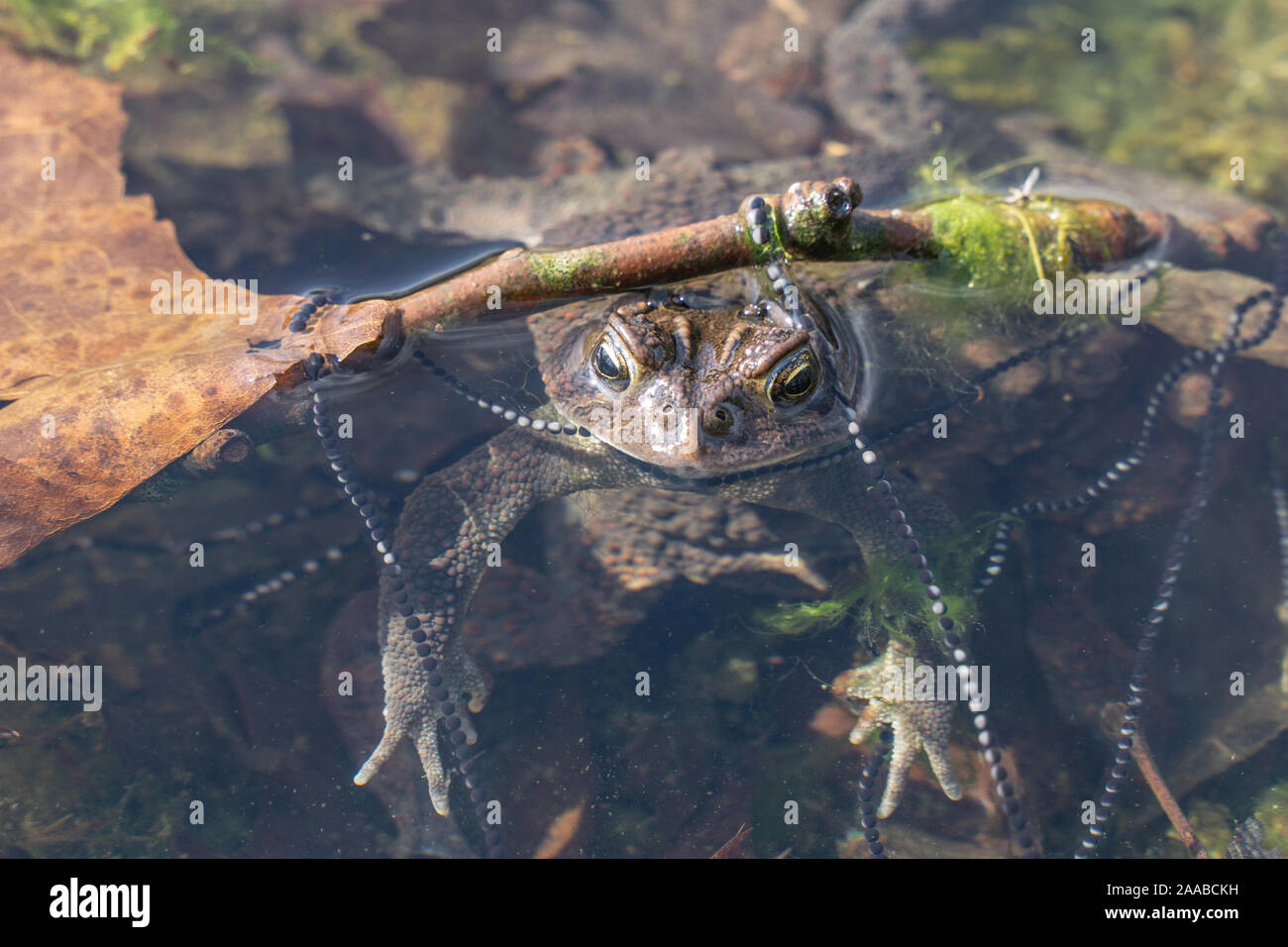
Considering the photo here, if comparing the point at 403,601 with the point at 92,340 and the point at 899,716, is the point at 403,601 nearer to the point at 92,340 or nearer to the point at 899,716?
the point at 92,340

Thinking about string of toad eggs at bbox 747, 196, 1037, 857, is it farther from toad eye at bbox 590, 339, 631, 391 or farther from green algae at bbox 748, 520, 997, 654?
toad eye at bbox 590, 339, 631, 391

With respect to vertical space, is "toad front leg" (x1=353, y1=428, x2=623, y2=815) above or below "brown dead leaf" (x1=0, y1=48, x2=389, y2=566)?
below

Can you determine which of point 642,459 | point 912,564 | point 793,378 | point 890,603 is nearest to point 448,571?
point 642,459

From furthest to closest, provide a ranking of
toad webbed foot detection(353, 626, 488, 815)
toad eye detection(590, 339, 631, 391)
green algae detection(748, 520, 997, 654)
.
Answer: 1. green algae detection(748, 520, 997, 654)
2. toad webbed foot detection(353, 626, 488, 815)
3. toad eye detection(590, 339, 631, 391)

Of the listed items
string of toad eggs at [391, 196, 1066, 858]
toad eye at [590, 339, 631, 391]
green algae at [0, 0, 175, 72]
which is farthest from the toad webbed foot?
green algae at [0, 0, 175, 72]

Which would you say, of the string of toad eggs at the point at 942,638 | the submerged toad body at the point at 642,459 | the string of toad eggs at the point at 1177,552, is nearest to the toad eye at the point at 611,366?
the submerged toad body at the point at 642,459
